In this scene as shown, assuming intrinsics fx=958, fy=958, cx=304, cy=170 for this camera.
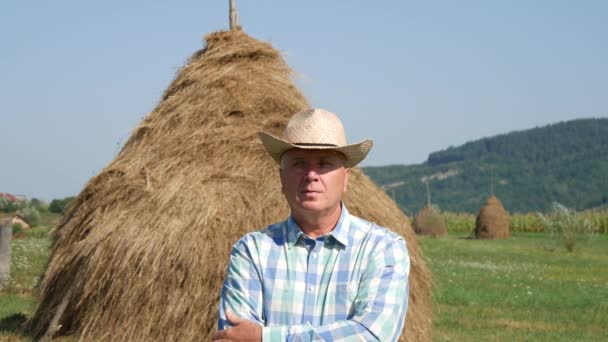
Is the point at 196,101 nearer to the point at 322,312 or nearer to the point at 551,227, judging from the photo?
the point at 322,312

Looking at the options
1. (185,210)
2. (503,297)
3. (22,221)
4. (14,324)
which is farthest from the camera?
(22,221)

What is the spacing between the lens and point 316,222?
3.37 meters

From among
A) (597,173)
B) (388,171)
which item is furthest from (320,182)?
(388,171)

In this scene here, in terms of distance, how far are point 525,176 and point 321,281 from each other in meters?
168

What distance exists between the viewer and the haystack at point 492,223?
36969 millimetres

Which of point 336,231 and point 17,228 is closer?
point 336,231

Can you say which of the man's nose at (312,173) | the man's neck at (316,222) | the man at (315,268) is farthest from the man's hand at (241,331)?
the man's nose at (312,173)

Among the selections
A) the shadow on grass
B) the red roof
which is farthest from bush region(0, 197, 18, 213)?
the shadow on grass

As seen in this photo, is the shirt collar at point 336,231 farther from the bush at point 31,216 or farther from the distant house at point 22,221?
the bush at point 31,216

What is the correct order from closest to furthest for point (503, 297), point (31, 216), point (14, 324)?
1. point (14, 324)
2. point (503, 297)
3. point (31, 216)

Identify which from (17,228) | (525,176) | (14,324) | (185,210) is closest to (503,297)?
(14,324)

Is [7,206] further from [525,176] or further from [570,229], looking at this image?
[525,176]

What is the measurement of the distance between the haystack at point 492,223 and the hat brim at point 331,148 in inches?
1342

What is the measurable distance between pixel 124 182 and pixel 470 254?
19.2m
